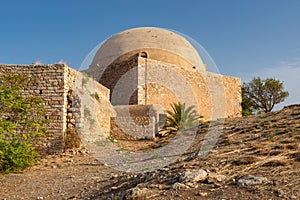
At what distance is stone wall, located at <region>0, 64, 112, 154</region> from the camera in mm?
9031

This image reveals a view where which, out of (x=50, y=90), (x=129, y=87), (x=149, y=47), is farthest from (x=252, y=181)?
(x=149, y=47)

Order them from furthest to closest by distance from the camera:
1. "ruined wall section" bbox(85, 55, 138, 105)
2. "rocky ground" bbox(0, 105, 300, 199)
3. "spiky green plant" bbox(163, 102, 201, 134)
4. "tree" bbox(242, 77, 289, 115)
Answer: "tree" bbox(242, 77, 289, 115) < "ruined wall section" bbox(85, 55, 138, 105) < "spiky green plant" bbox(163, 102, 201, 134) < "rocky ground" bbox(0, 105, 300, 199)

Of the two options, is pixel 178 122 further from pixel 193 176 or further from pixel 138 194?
pixel 138 194

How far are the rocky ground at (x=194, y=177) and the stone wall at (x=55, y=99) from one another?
38.4 inches

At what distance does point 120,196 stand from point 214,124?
7.67 meters

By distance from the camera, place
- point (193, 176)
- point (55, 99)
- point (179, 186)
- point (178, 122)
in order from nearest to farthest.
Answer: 1. point (179, 186)
2. point (193, 176)
3. point (55, 99)
4. point (178, 122)

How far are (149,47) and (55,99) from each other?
8670 millimetres

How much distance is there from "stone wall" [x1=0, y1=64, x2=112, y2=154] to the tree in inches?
698

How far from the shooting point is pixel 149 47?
1684cm

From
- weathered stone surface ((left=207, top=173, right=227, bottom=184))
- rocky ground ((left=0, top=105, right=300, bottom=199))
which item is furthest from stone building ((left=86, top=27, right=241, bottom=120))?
weathered stone surface ((left=207, top=173, right=227, bottom=184))

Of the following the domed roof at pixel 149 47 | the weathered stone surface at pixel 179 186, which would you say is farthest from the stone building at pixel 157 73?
the weathered stone surface at pixel 179 186

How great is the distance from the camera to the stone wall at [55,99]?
356 inches

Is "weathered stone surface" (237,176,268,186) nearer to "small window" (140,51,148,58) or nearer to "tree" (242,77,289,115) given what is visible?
"small window" (140,51,148,58)

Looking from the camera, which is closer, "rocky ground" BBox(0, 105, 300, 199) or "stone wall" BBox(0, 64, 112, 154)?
"rocky ground" BBox(0, 105, 300, 199)
